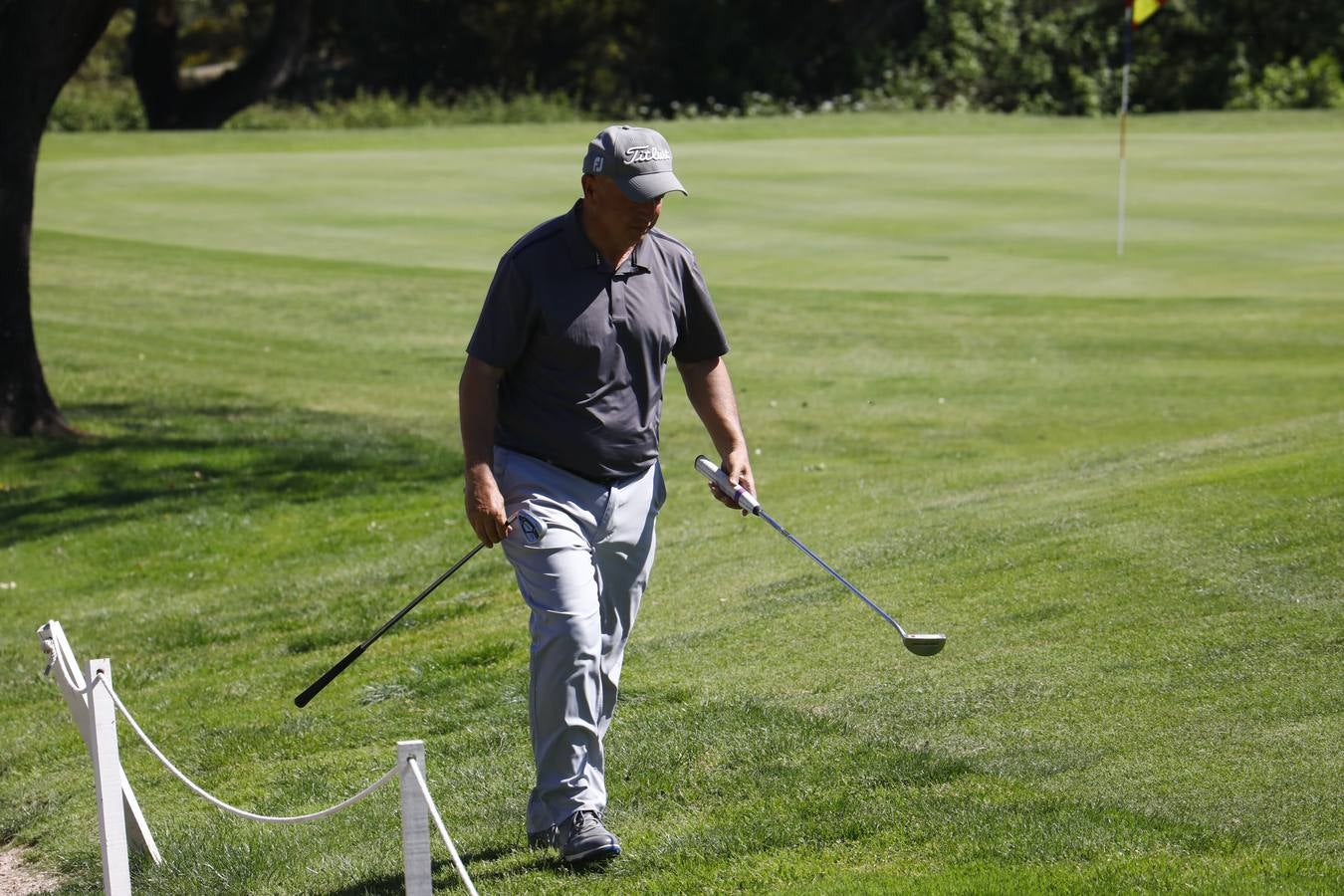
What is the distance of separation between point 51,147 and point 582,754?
26.9 metres

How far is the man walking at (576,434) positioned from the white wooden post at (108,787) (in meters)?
1.06

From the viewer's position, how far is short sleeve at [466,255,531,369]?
15.8 feet

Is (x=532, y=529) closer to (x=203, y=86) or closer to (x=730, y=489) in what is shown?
(x=730, y=489)

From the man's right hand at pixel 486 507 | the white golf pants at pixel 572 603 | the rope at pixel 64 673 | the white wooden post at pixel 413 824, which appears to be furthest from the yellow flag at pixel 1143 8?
the white wooden post at pixel 413 824

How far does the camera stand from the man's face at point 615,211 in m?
4.79

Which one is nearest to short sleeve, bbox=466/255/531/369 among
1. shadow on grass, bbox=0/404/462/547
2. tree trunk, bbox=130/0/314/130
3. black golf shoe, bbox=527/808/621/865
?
black golf shoe, bbox=527/808/621/865

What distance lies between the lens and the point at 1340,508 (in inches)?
295

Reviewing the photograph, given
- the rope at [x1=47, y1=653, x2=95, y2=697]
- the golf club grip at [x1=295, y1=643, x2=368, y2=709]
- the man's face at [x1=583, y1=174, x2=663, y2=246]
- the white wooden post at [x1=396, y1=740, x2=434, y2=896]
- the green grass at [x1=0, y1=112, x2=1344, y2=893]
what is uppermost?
the man's face at [x1=583, y1=174, x2=663, y2=246]

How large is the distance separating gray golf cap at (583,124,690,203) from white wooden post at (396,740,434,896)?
1.82 metres

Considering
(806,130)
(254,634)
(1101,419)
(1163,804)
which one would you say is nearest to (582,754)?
(1163,804)

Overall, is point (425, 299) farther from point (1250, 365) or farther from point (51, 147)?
point (51, 147)

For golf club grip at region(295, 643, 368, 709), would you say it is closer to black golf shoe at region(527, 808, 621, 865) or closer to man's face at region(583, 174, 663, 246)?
black golf shoe at region(527, 808, 621, 865)

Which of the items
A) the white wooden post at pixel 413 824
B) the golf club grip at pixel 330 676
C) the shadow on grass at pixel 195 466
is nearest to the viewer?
the white wooden post at pixel 413 824

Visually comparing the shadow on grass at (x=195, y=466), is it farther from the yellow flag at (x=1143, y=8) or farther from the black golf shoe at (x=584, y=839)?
the yellow flag at (x=1143, y=8)
